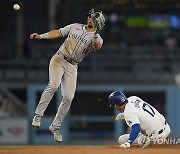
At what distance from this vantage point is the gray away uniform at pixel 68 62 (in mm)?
12562

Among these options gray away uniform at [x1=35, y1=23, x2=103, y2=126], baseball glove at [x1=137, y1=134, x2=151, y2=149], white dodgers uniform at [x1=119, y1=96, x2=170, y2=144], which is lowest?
baseball glove at [x1=137, y1=134, x2=151, y2=149]

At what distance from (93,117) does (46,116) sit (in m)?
1.59

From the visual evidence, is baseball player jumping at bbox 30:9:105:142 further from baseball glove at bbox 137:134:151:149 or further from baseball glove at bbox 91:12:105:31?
baseball glove at bbox 137:134:151:149

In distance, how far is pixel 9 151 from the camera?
1044 cm

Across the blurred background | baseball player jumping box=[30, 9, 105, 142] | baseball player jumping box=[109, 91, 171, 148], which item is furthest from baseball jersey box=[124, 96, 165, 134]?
the blurred background

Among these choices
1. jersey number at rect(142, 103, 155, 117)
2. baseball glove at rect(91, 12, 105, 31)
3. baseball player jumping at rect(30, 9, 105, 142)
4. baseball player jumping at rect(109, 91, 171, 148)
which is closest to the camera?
baseball player jumping at rect(109, 91, 171, 148)

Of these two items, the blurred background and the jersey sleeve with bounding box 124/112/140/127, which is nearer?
the jersey sleeve with bounding box 124/112/140/127

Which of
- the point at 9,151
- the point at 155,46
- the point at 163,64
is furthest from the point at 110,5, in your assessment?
the point at 9,151

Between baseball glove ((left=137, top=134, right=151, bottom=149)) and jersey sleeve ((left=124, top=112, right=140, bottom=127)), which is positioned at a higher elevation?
jersey sleeve ((left=124, top=112, right=140, bottom=127))

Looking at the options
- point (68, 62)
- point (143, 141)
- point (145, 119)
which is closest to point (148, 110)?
point (145, 119)

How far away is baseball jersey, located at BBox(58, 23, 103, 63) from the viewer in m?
12.5

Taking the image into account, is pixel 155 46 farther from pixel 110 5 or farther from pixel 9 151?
pixel 9 151

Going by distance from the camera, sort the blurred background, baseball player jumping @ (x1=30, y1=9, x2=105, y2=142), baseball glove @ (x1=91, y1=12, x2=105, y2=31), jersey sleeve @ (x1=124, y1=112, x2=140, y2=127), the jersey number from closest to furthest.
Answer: jersey sleeve @ (x1=124, y1=112, x2=140, y2=127)
the jersey number
baseball glove @ (x1=91, y1=12, x2=105, y2=31)
baseball player jumping @ (x1=30, y1=9, x2=105, y2=142)
the blurred background

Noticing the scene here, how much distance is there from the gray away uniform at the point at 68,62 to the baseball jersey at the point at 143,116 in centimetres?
140
